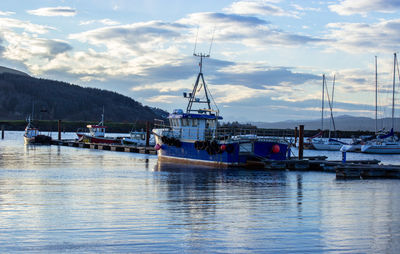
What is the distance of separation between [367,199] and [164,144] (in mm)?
21768

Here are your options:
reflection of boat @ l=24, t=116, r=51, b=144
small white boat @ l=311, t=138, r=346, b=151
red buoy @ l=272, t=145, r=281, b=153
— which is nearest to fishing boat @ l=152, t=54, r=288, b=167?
red buoy @ l=272, t=145, r=281, b=153

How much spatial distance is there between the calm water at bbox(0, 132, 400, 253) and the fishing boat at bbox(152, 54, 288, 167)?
6.88 meters

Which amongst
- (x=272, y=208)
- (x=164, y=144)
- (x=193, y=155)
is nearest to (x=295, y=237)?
(x=272, y=208)

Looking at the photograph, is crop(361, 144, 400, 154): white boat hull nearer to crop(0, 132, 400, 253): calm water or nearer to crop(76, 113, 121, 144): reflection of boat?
crop(76, 113, 121, 144): reflection of boat

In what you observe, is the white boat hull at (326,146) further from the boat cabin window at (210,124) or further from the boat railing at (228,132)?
the boat cabin window at (210,124)

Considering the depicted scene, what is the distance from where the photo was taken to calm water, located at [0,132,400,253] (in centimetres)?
1110

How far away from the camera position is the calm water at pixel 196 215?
1110 centimetres

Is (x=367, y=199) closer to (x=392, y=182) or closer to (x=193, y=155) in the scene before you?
(x=392, y=182)

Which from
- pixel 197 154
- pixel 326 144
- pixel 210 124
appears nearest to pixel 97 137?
pixel 210 124

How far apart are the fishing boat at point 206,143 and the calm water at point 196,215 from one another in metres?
6.88

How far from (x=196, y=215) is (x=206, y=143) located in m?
18.7

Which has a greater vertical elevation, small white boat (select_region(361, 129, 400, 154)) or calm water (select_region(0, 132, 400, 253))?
small white boat (select_region(361, 129, 400, 154))

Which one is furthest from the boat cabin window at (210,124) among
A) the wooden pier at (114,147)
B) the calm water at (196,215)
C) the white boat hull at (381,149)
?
the white boat hull at (381,149)

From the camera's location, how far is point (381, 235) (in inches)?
483
